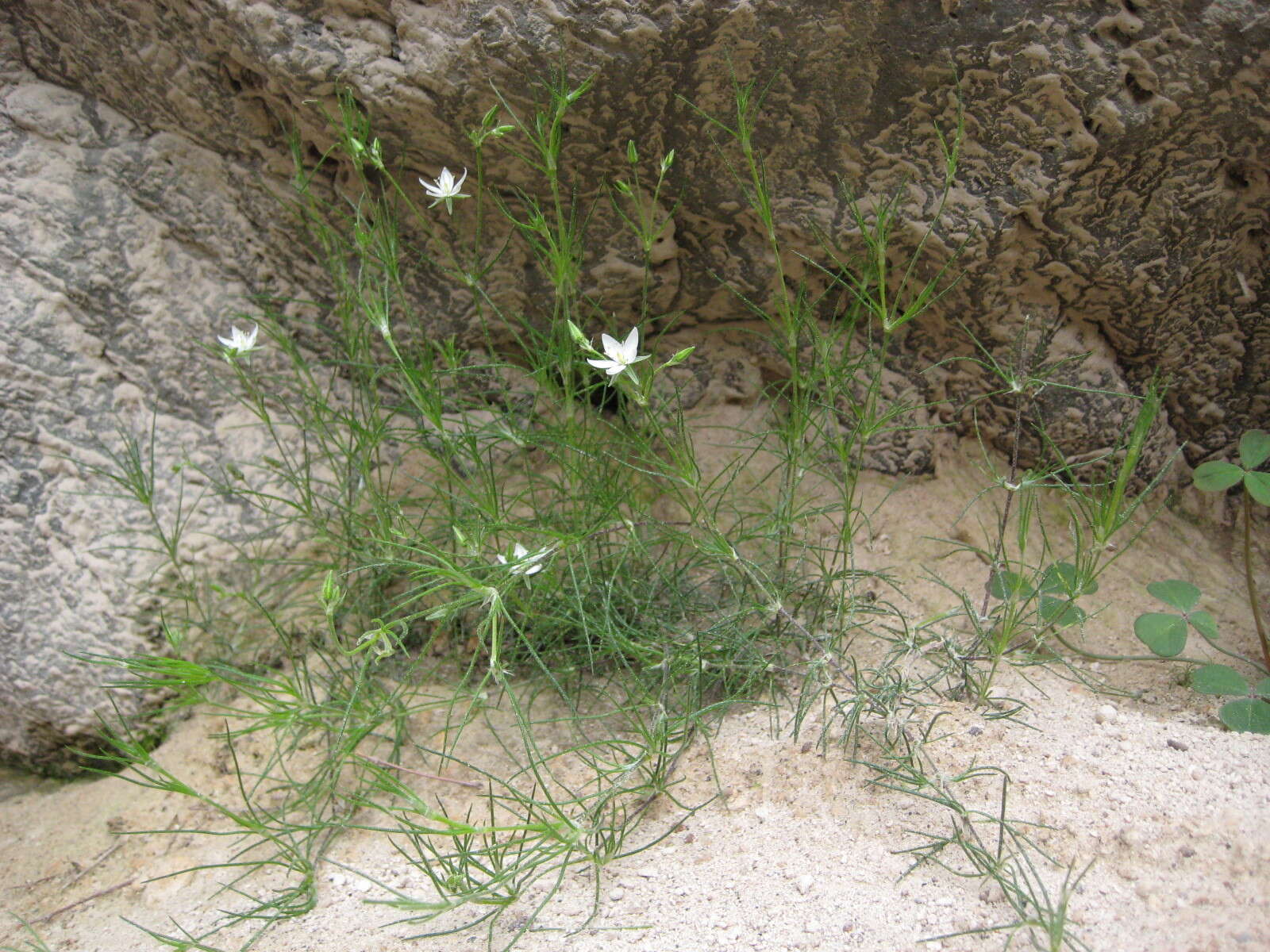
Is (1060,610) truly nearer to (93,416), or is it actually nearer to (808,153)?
(808,153)

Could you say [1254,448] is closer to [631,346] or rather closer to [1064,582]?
[1064,582]

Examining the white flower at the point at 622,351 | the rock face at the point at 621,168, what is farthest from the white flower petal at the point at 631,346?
the rock face at the point at 621,168

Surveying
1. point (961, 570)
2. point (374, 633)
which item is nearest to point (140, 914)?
point (374, 633)

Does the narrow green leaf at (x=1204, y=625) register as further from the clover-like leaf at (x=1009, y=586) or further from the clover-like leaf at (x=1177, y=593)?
the clover-like leaf at (x=1009, y=586)

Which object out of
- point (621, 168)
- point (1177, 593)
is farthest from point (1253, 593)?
point (621, 168)

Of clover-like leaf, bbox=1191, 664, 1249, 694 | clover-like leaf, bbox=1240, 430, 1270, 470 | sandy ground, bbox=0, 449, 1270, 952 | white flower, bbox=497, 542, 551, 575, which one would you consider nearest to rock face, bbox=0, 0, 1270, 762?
clover-like leaf, bbox=1240, 430, 1270, 470
